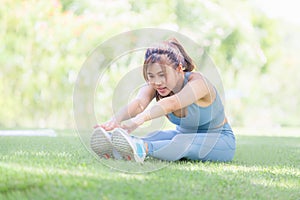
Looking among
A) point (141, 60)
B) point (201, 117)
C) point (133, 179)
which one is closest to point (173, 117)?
point (201, 117)

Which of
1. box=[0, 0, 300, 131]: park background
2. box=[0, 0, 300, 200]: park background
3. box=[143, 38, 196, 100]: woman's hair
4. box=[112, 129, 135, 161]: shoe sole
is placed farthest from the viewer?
box=[0, 0, 300, 131]: park background

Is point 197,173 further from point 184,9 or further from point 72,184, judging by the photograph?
point 184,9

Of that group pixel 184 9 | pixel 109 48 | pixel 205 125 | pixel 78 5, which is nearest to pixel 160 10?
pixel 184 9

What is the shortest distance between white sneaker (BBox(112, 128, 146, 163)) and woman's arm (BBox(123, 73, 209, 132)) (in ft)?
0.34

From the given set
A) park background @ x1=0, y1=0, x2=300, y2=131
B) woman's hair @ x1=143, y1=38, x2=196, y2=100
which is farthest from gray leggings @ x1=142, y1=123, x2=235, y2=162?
park background @ x1=0, y1=0, x2=300, y2=131

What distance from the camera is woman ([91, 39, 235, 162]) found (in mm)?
2422

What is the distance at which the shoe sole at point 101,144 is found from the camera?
2391 millimetres

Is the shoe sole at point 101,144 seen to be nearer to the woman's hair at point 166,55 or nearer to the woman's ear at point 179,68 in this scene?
the woman's hair at point 166,55

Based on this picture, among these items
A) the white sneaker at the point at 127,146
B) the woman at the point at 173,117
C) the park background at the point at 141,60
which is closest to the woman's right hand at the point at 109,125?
the woman at the point at 173,117

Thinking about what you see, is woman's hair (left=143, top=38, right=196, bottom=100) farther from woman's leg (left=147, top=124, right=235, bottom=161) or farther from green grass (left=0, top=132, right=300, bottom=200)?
green grass (left=0, top=132, right=300, bottom=200)

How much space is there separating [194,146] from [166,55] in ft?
1.64

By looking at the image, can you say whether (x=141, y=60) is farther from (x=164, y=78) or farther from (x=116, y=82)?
(x=164, y=78)

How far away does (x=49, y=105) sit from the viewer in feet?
28.1

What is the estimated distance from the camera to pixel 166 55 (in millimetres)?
2609
